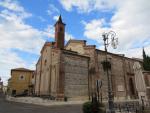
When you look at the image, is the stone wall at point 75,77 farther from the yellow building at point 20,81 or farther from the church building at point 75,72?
the yellow building at point 20,81

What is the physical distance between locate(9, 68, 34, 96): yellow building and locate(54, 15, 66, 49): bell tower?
23.4 metres

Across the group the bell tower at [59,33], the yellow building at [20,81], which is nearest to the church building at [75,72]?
the bell tower at [59,33]

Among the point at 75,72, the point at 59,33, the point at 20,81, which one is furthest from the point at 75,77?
the point at 20,81

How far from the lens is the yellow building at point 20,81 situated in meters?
50.5

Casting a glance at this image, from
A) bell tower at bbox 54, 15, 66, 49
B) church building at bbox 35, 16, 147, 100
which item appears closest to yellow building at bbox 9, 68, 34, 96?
church building at bbox 35, 16, 147, 100

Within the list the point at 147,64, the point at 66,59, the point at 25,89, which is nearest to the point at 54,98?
the point at 66,59

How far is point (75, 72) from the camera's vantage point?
3041cm

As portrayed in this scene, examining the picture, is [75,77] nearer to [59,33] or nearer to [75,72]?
[75,72]

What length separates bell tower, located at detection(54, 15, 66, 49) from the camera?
104 ft

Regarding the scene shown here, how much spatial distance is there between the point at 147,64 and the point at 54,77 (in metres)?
23.0

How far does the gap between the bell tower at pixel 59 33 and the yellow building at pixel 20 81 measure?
76.8ft

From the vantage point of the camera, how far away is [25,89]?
51344 mm

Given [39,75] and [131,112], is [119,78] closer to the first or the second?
[39,75]

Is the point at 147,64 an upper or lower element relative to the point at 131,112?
upper
